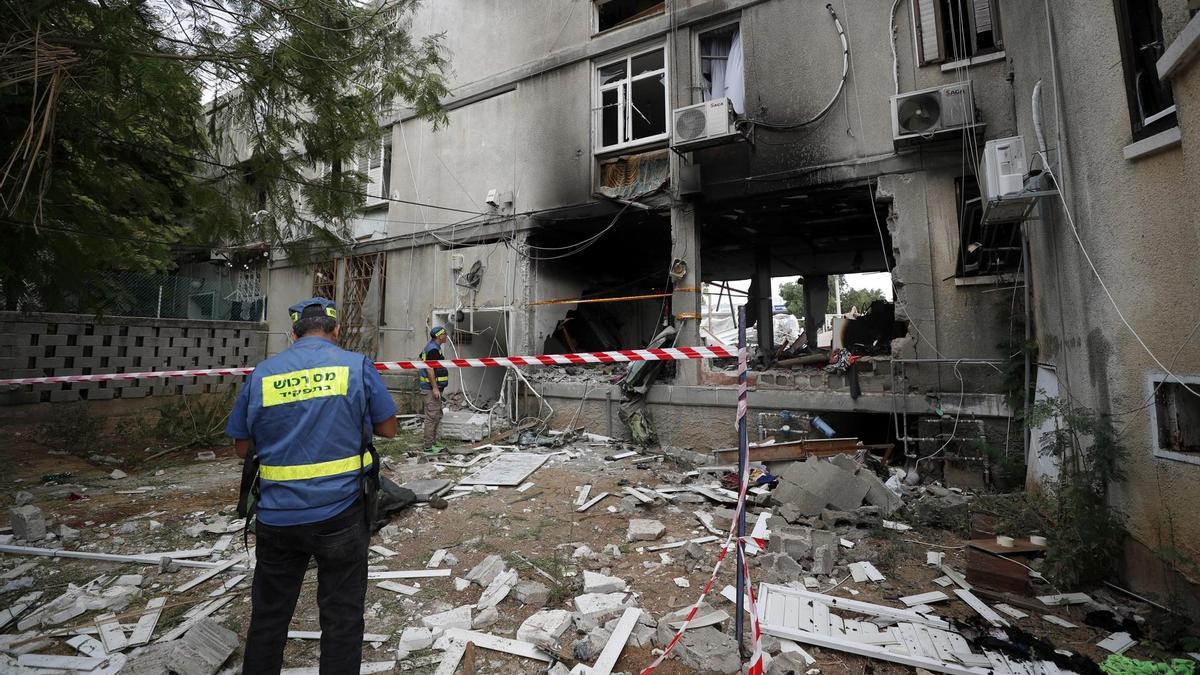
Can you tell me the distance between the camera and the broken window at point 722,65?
8.51 metres

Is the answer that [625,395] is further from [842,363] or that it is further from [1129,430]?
[1129,430]

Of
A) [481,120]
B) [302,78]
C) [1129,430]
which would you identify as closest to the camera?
[1129,430]

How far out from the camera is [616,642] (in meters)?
2.92

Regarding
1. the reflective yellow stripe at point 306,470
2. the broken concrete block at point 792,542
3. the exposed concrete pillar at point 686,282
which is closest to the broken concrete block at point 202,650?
the reflective yellow stripe at point 306,470

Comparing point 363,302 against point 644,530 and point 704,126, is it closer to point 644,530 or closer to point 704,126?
point 704,126

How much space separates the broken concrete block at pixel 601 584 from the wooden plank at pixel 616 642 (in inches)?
12.2

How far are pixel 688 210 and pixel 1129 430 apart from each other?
6308 mm

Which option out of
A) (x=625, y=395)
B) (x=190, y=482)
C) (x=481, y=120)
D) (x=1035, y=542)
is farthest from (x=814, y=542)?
(x=481, y=120)

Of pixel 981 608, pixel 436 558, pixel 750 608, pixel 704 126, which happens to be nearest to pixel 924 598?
pixel 981 608

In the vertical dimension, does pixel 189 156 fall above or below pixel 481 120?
below

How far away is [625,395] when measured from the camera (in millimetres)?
8625

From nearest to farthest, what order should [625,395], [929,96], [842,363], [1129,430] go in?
1. [1129,430]
2. [929,96]
3. [842,363]
4. [625,395]

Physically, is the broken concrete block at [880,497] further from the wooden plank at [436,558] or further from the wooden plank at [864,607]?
the wooden plank at [436,558]

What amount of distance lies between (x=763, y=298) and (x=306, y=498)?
38.7ft
